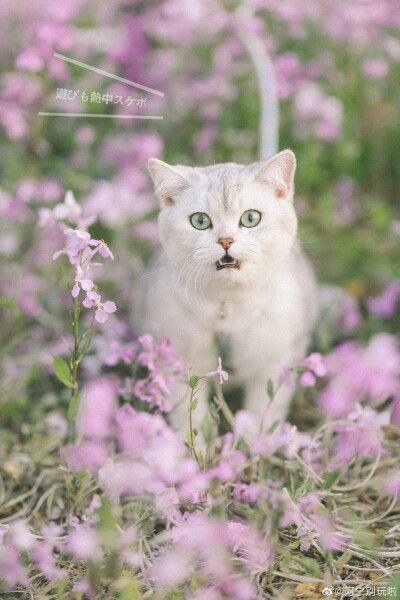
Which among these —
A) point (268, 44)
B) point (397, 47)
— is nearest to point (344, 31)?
point (397, 47)

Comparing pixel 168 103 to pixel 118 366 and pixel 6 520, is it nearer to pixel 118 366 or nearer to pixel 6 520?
pixel 118 366

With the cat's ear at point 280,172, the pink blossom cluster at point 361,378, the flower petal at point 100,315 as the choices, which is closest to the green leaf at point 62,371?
the flower petal at point 100,315

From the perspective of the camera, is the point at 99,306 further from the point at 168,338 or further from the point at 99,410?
the point at 99,410

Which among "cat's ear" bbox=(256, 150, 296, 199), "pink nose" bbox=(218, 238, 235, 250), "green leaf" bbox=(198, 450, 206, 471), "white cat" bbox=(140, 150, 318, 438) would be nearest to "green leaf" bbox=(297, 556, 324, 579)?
"green leaf" bbox=(198, 450, 206, 471)

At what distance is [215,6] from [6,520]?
2.52 m

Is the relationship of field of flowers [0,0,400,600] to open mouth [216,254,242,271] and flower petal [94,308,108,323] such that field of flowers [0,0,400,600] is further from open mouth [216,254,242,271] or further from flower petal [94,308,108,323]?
open mouth [216,254,242,271]

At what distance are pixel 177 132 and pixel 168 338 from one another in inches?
63.4

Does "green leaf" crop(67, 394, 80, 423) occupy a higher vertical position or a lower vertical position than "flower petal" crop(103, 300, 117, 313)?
lower

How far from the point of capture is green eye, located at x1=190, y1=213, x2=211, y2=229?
4.28ft

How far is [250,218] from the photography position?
1297 millimetres

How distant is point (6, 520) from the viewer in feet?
4.81

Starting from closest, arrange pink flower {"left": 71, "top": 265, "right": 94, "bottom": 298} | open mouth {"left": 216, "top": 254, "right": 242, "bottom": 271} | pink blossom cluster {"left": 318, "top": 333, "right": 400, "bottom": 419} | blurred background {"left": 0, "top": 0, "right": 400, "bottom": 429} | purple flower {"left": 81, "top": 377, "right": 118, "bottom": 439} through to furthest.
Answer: pink flower {"left": 71, "top": 265, "right": 94, "bottom": 298}, open mouth {"left": 216, "top": 254, "right": 242, "bottom": 271}, purple flower {"left": 81, "top": 377, "right": 118, "bottom": 439}, pink blossom cluster {"left": 318, "top": 333, "right": 400, "bottom": 419}, blurred background {"left": 0, "top": 0, "right": 400, "bottom": 429}

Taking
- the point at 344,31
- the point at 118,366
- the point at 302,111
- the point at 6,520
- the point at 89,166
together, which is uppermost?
the point at 344,31

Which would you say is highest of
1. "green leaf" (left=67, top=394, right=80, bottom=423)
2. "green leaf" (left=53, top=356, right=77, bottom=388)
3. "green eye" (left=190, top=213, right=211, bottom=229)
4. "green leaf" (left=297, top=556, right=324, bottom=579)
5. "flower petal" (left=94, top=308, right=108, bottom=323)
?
"green eye" (left=190, top=213, right=211, bottom=229)
